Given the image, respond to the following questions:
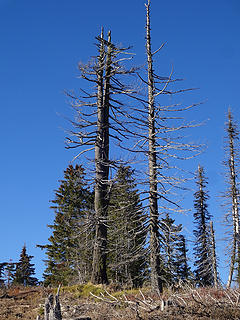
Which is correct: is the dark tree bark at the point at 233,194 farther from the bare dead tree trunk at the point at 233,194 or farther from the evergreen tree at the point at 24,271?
the evergreen tree at the point at 24,271

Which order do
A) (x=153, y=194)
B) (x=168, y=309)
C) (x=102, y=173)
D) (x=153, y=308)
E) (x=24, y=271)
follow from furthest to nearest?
(x=24, y=271) < (x=102, y=173) < (x=153, y=194) < (x=153, y=308) < (x=168, y=309)

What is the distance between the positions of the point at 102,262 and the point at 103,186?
3163 mm

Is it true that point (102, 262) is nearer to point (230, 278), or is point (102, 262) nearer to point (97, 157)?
point (97, 157)

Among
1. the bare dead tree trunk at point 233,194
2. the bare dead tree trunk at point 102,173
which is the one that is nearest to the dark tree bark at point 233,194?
the bare dead tree trunk at point 233,194

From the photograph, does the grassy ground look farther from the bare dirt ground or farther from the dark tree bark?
the dark tree bark

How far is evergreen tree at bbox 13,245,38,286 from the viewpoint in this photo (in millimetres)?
36088

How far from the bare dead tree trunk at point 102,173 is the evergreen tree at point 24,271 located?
22862 millimetres

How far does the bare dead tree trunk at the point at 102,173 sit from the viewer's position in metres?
15.0

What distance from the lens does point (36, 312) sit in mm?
10922

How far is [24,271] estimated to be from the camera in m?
37.7

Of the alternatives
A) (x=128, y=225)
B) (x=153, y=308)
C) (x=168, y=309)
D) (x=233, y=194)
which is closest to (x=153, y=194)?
(x=128, y=225)

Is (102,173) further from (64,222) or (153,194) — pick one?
(64,222)

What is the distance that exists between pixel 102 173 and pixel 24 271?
2543 cm

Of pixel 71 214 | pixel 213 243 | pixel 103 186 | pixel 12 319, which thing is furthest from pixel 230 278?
pixel 12 319
